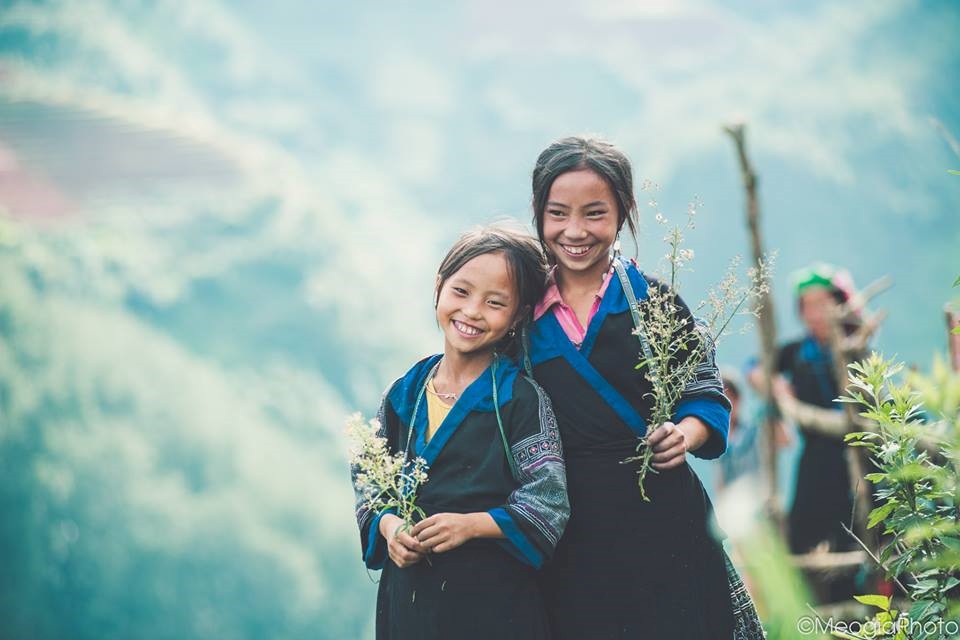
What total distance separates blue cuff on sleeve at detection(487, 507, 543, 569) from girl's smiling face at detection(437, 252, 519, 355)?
1.24ft

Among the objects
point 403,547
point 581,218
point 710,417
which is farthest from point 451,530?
point 581,218

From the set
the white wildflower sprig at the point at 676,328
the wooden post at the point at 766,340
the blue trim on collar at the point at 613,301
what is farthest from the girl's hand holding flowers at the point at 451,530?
the wooden post at the point at 766,340

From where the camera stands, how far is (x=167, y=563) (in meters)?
8.63

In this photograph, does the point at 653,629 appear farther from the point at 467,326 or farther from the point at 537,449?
the point at 467,326

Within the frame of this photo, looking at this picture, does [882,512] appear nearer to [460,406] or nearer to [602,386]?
[602,386]

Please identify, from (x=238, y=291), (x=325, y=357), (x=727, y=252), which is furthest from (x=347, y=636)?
(x=727, y=252)

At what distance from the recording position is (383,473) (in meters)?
1.91

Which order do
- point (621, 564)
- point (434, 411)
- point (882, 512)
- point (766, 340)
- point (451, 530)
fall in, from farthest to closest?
point (766, 340) → point (434, 411) → point (621, 564) → point (451, 530) → point (882, 512)

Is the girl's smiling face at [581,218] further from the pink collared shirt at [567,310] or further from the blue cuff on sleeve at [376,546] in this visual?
the blue cuff on sleeve at [376,546]

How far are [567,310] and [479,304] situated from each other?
210 mm

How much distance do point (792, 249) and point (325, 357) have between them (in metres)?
5.29

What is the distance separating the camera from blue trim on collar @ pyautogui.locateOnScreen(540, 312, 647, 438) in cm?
197

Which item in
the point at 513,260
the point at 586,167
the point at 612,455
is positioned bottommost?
the point at 612,455

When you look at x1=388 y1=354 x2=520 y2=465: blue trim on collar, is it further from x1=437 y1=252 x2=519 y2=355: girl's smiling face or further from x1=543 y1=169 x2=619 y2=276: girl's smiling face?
x1=543 y1=169 x2=619 y2=276: girl's smiling face
